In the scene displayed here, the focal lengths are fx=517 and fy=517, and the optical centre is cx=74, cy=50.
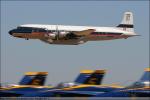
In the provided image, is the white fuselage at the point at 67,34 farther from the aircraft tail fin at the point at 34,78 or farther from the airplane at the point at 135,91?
the airplane at the point at 135,91

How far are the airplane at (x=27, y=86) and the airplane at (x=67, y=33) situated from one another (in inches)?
236

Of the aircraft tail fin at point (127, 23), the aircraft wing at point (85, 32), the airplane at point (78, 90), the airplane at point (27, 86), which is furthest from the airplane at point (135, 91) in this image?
the aircraft tail fin at point (127, 23)

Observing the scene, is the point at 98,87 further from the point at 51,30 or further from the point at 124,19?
the point at 124,19

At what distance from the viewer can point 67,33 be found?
3656 inches

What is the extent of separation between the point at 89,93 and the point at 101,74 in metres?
7.72

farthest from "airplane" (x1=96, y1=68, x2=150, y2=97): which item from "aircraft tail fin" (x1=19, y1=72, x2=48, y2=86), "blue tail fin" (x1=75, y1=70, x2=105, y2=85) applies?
"aircraft tail fin" (x1=19, y1=72, x2=48, y2=86)

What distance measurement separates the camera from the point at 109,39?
94.8 m

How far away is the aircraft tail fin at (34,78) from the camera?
8338 centimetres

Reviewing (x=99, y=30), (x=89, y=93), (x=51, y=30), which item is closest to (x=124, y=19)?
(x=99, y=30)

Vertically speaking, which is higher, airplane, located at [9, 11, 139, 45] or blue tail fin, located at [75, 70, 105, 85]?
airplane, located at [9, 11, 139, 45]

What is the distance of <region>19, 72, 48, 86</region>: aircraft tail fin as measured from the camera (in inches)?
3282

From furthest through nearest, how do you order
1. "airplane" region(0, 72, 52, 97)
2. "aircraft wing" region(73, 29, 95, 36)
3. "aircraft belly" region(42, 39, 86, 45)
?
"aircraft wing" region(73, 29, 95, 36) → "aircraft belly" region(42, 39, 86, 45) → "airplane" region(0, 72, 52, 97)

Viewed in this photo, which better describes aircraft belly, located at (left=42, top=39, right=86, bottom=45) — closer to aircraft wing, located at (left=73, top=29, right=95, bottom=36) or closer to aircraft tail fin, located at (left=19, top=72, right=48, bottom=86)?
aircraft wing, located at (left=73, top=29, right=95, bottom=36)

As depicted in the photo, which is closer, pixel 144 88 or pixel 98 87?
pixel 144 88
